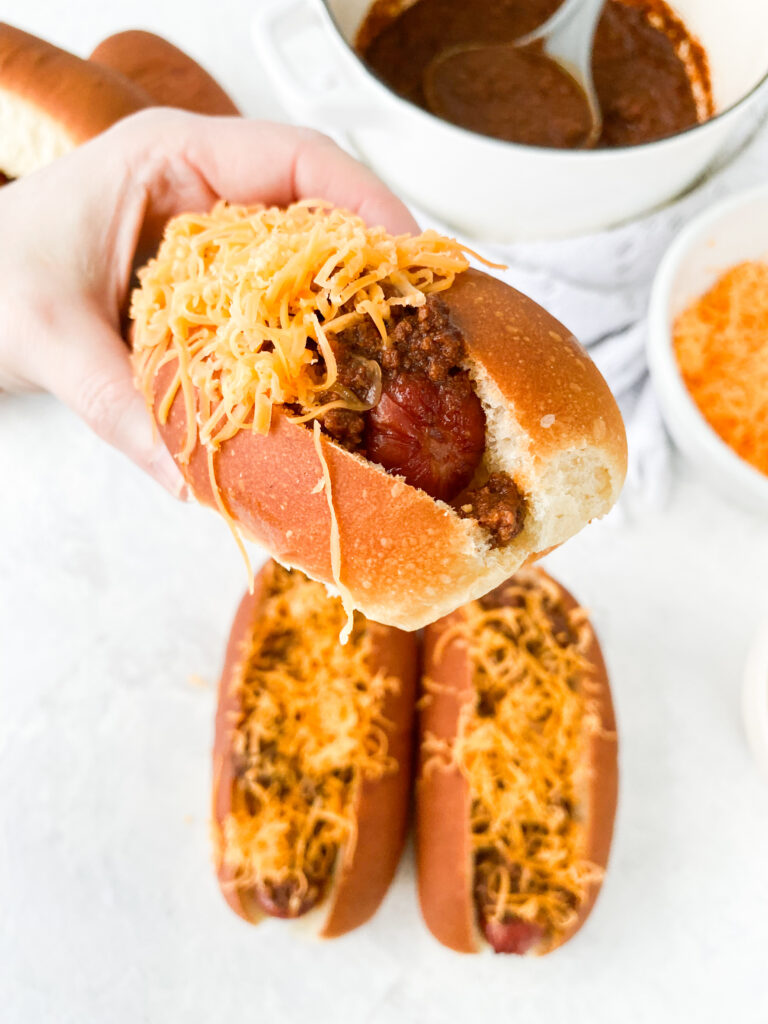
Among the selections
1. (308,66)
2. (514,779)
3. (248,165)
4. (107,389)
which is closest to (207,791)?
(514,779)

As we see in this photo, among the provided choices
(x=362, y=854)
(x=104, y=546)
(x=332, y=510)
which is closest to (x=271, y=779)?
(x=362, y=854)

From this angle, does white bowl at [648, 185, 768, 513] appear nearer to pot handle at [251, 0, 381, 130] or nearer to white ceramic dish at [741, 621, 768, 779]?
white ceramic dish at [741, 621, 768, 779]

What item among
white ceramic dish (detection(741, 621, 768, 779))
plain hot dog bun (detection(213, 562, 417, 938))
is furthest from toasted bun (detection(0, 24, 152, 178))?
white ceramic dish (detection(741, 621, 768, 779))

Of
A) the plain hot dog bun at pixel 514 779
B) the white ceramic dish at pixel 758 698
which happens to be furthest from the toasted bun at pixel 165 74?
the white ceramic dish at pixel 758 698

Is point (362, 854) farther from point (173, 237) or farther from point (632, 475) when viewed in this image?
point (173, 237)

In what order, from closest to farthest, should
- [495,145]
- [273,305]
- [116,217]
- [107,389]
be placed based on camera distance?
[273,305], [495,145], [107,389], [116,217]

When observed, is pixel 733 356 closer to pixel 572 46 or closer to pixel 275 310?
pixel 572 46
